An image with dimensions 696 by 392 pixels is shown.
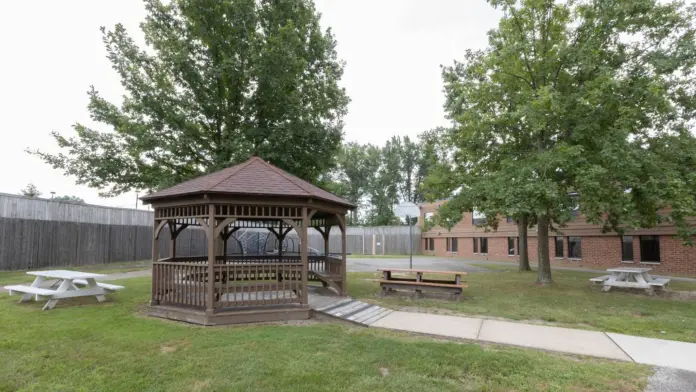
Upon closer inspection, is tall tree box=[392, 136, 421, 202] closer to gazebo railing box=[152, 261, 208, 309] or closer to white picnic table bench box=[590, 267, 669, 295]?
white picnic table bench box=[590, 267, 669, 295]

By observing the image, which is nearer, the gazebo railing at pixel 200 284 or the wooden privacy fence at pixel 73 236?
the gazebo railing at pixel 200 284

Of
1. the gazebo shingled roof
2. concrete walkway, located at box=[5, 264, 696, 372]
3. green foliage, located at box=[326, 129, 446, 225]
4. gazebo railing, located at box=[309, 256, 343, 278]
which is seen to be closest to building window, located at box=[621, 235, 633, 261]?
concrete walkway, located at box=[5, 264, 696, 372]

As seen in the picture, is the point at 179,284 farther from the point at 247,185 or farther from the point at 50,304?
the point at 50,304

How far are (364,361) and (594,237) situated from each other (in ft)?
69.4

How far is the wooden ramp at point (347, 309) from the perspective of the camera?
7.52 metres

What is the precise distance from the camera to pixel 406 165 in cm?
5706

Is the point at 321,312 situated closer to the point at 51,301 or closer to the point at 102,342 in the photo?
the point at 102,342

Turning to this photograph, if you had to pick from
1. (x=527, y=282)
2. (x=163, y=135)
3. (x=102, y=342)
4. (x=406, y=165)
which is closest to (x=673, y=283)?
(x=527, y=282)

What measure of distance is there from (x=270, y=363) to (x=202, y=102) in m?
9.68

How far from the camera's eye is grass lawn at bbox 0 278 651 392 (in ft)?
14.1

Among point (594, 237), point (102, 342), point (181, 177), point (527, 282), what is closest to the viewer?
point (102, 342)

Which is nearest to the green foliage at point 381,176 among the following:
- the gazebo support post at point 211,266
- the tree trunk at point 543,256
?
the tree trunk at point 543,256

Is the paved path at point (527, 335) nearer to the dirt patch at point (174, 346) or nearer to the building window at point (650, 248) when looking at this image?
the dirt patch at point (174, 346)

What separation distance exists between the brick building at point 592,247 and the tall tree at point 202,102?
12.8 m
